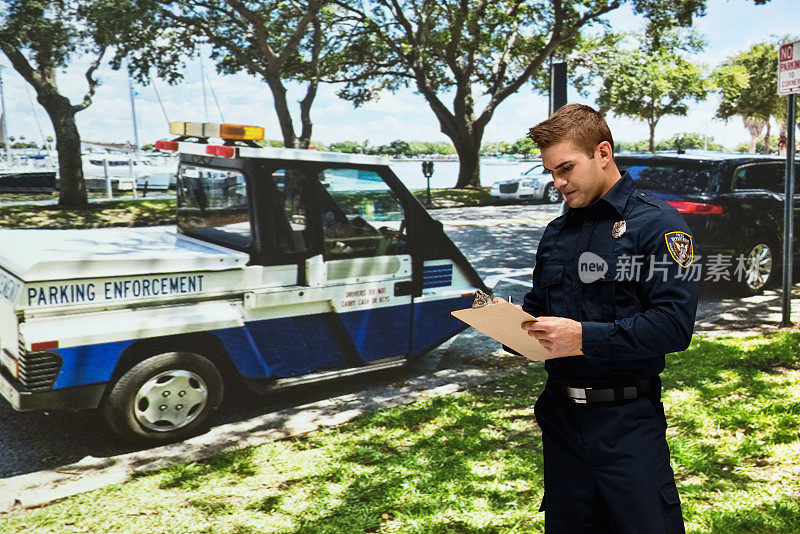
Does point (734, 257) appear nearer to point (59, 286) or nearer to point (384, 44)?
point (384, 44)

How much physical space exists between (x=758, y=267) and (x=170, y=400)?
23.1ft

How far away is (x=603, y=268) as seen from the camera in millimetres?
1962

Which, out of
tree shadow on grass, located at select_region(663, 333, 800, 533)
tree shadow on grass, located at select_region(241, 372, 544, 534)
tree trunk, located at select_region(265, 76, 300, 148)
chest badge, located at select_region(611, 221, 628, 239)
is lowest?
tree shadow on grass, located at select_region(241, 372, 544, 534)

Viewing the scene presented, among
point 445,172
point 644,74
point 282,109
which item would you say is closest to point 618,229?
point 282,109

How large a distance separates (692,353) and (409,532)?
380 centimetres

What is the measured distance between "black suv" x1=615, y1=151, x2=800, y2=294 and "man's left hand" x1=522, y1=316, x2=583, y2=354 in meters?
6.44

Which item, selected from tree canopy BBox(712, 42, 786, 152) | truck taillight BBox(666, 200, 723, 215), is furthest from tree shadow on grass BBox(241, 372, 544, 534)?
tree canopy BBox(712, 42, 786, 152)

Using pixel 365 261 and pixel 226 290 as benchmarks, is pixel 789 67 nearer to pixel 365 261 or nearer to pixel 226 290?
pixel 365 261

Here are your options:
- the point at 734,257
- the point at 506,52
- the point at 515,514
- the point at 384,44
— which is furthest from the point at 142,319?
the point at 506,52

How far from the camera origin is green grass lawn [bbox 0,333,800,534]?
3.46 m

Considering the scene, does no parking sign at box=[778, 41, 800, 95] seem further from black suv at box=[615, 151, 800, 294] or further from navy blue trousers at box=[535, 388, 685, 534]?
navy blue trousers at box=[535, 388, 685, 534]

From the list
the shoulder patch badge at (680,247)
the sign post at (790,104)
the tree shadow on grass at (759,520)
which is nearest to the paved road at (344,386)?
the sign post at (790,104)

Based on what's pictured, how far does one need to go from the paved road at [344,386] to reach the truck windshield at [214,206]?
1177 millimetres

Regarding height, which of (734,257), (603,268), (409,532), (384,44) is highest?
(384,44)
